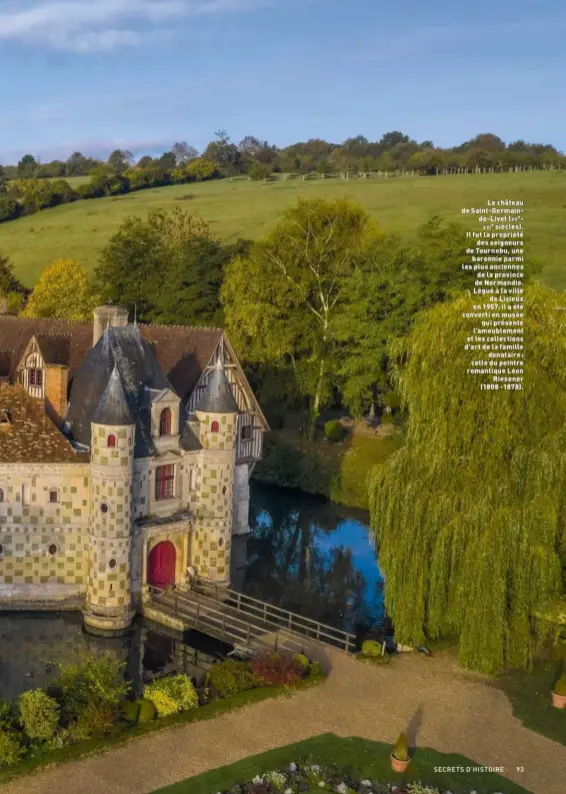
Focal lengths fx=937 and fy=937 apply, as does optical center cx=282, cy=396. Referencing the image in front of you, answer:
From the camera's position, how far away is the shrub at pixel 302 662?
96.1 feet

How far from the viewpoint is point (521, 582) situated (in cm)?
2831

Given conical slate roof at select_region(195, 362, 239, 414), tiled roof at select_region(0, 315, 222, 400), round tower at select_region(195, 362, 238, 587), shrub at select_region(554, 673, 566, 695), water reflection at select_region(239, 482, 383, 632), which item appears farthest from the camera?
tiled roof at select_region(0, 315, 222, 400)

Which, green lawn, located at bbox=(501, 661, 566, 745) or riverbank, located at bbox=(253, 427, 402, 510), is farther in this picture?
riverbank, located at bbox=(253, 427, 402, 510)

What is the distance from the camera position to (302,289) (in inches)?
2371

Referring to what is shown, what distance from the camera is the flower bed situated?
24469mm

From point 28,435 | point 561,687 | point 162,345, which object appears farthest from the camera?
point 162,345

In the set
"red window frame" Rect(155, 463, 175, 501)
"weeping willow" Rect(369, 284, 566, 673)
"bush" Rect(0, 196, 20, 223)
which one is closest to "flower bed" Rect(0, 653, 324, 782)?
"weeping willow" Rect(369, 284, 566, 673)

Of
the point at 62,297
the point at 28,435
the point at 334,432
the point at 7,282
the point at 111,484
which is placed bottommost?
the point at 334,432

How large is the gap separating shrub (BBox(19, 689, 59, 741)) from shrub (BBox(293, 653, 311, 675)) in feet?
25.5

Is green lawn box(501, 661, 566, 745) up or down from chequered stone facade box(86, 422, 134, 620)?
down

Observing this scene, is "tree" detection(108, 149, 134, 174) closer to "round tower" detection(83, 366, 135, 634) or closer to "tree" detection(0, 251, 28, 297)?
"tree" detection(0, 251, 28, 297)

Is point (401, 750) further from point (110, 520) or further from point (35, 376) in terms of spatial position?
point (35, 376)

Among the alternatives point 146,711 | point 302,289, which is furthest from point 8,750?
point 302,289

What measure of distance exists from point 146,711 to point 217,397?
14293 mm
